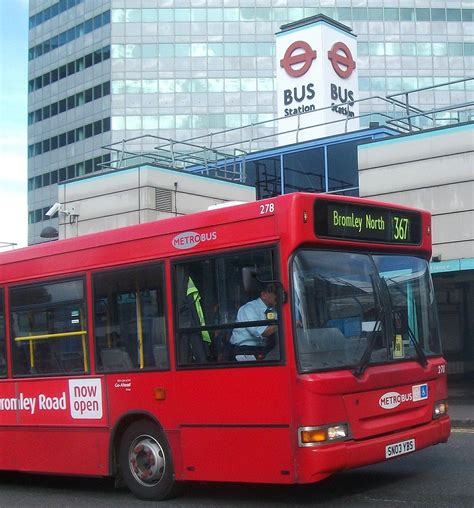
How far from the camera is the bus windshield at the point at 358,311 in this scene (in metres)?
7.32

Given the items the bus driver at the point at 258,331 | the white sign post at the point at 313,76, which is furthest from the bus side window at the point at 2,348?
the white sign post at the point at 313,76

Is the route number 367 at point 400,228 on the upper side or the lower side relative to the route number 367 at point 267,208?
lower

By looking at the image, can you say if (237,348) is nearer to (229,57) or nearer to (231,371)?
(231,371)

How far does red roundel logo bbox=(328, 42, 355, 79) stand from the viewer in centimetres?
2683

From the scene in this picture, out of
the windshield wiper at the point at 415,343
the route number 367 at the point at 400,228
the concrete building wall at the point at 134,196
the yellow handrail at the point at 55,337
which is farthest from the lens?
the concrete building wall at the point at 134,196

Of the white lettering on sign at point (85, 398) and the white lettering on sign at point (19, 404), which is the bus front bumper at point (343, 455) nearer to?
the white lettering on sign at point (85, 398)

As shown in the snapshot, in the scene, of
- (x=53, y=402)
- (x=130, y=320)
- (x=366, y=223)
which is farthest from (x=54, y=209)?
(x=366, y=223)

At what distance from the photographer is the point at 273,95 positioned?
79.7 meters

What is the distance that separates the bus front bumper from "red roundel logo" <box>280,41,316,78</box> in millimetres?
Result: 20047

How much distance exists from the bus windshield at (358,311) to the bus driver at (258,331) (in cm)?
25

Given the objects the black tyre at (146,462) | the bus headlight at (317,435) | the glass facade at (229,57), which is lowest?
the black tyre at (146,462)

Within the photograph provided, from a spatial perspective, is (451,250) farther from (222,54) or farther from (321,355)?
(222,54)

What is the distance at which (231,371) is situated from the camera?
7.70 m

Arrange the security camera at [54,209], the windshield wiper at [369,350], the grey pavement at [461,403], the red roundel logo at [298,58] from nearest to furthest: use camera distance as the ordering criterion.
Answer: the windshield wiper at [369,350] → the grey pavement at [461,403] → the security camera at [54,209] → the red roundel logo at [298,58]
